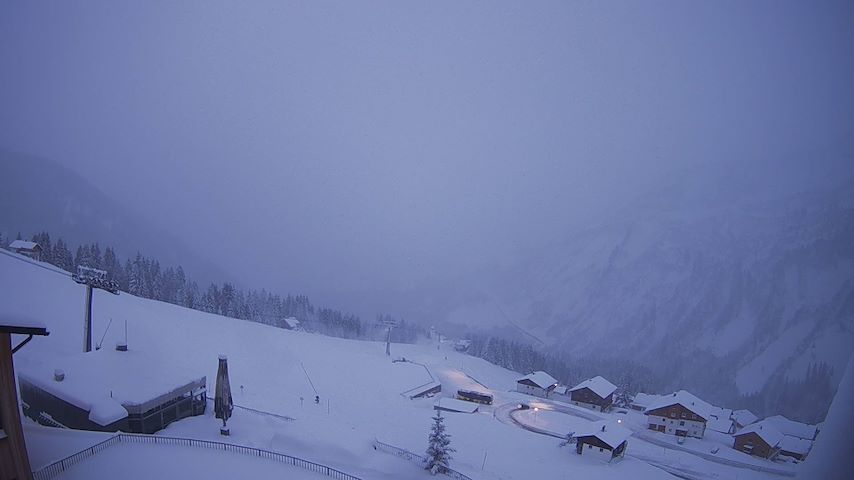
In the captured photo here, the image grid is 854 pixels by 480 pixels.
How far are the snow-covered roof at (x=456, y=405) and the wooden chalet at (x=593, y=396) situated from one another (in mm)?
18650

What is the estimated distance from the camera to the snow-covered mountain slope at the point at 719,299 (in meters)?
95.0

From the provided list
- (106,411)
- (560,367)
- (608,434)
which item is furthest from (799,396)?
(106,411)

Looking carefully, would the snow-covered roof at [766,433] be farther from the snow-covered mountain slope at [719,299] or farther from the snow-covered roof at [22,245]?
the snow-covered roof at [22,245]

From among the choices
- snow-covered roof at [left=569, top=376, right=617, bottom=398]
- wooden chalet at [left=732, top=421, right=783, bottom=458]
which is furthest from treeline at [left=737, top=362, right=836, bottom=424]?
snow-covered roof at [left=569, top=376, right=617, bottom=398]

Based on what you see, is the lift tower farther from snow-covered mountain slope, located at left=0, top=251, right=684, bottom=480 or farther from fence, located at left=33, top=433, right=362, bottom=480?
fence, located at left=33, top=433, right=362, bottom=480

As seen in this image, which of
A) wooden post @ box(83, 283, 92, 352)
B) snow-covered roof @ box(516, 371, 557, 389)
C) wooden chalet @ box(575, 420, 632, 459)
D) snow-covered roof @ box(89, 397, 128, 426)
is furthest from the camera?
snow-covered roof @ box(516, 371, 557, 389)

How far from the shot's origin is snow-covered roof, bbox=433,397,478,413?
40.3 m

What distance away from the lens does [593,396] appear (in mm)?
51375

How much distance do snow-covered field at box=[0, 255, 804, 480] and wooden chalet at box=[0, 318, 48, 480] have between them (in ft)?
1.96

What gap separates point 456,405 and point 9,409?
38.3m

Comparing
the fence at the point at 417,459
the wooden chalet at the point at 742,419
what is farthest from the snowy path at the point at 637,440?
the fence at the point at 417,459

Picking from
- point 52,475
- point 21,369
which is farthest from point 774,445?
point 21,369

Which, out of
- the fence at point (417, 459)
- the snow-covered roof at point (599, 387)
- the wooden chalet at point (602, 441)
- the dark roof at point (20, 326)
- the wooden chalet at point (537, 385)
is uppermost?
the dark roof at point (20, 326)

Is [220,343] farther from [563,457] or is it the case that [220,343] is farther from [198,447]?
[563,457]
